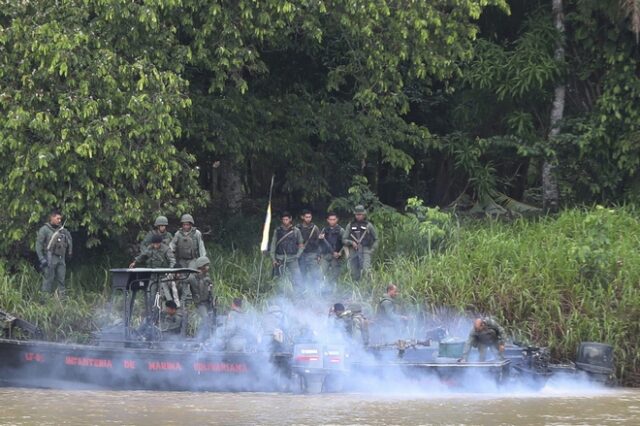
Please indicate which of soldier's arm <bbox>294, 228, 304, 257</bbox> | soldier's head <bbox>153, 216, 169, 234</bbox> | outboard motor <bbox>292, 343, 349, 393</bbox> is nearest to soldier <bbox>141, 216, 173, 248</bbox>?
soldier's head <bbox>153, 216, 169, 234</bbox>

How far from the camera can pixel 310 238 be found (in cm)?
2234

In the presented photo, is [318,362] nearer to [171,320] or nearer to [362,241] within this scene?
[171,320]

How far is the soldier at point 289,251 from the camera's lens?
72.9ft

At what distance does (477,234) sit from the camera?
74.6ft

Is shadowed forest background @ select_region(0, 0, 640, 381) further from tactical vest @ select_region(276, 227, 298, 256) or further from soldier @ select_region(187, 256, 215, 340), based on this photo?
soldier @ select_region(187, 256, 215, 340)

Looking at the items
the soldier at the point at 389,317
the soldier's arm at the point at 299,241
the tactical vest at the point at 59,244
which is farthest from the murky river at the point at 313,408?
the soldier's arm at the point at 299,241

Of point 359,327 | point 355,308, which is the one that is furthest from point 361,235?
point 359,327

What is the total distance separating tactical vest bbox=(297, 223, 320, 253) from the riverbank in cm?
82

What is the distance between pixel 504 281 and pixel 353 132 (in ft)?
16.3

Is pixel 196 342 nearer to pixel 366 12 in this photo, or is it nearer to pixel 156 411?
pixel 156 411

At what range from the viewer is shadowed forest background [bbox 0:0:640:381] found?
2086 cm

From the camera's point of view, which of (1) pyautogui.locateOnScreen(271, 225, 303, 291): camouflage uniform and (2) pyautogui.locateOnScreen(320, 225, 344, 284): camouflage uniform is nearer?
(1) pyautogui.locateOnScreen(271, 225, 303, 291): camouflage uniform

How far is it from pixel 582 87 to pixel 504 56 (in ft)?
5.91

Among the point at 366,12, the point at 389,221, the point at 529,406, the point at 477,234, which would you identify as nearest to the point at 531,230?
Result: the point at 477,234
